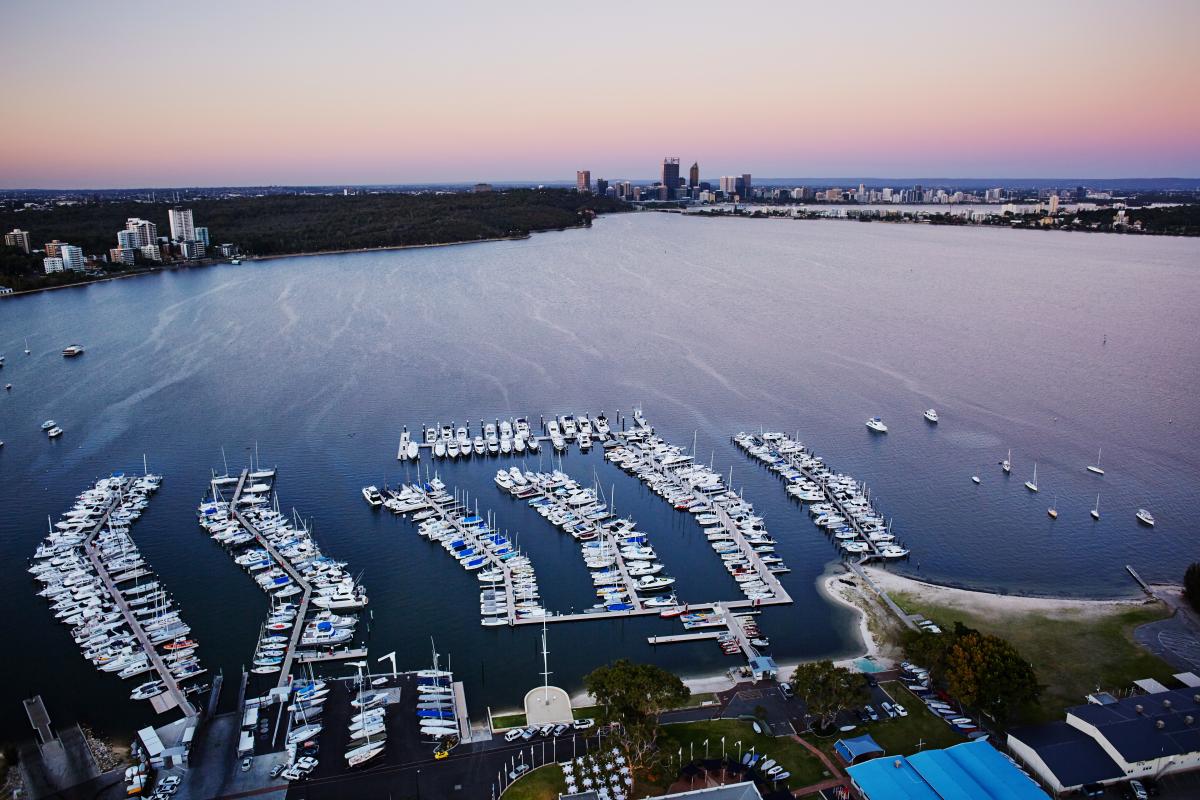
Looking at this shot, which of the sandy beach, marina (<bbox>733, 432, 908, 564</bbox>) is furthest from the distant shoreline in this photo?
the sandy beach

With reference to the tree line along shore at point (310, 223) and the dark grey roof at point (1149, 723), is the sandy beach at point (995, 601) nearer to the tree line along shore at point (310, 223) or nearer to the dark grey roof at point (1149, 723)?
the dark grey roof at point (1149, 723)

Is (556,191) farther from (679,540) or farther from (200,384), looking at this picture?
(679,540)

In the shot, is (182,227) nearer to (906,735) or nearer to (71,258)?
(71,258)

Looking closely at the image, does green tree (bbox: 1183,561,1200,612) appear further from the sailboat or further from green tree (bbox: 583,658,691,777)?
the sailboat

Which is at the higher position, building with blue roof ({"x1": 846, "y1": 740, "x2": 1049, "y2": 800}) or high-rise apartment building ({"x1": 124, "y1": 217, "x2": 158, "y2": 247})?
high-rise apartment building ({"x1": 124, "y1": 217, "x2": 158, "y2": 247})

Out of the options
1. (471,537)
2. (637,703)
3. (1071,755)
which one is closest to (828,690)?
(637,703)
